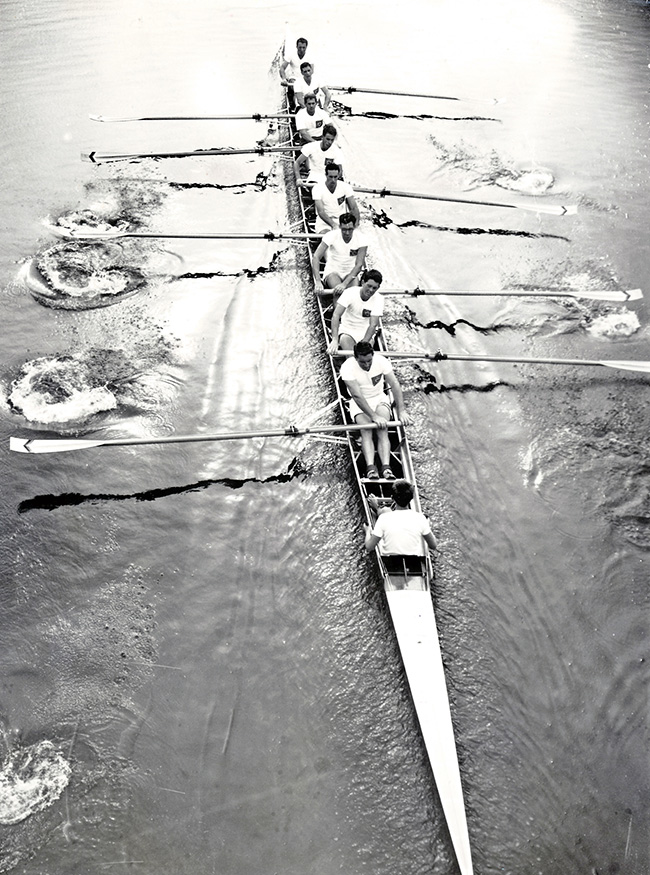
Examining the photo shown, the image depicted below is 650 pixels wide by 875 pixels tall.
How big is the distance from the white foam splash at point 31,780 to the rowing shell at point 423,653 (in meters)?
3.25

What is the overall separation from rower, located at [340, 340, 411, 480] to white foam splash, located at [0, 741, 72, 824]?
4229 mm

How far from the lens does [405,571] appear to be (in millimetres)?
7074

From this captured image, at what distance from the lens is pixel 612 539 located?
805cm

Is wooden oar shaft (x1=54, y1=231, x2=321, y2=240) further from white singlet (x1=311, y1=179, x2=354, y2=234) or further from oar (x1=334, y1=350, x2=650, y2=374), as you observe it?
oar (x1=334, y1=350, x2=650, y2=374)

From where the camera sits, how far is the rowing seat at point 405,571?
7.02m

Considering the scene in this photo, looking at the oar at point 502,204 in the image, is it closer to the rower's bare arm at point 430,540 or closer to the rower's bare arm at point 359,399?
the rower's bare arm at point 359,399

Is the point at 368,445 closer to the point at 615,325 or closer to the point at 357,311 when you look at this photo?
the point at 357,311

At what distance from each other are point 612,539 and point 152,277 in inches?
345

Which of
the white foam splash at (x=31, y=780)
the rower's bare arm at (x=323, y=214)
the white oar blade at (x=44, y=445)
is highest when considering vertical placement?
the rower's bare arm at (x=323, y=214)

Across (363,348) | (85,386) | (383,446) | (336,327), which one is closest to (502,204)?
(336,327)

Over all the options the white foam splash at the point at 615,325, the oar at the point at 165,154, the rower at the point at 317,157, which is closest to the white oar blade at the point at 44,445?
the rower at the point at 317,157

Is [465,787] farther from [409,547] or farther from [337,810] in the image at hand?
[409,547]

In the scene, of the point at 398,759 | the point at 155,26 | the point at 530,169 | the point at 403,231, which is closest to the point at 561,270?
the point at 403,231

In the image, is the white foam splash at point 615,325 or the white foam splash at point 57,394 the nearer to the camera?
the white foam splash at point 57,394
